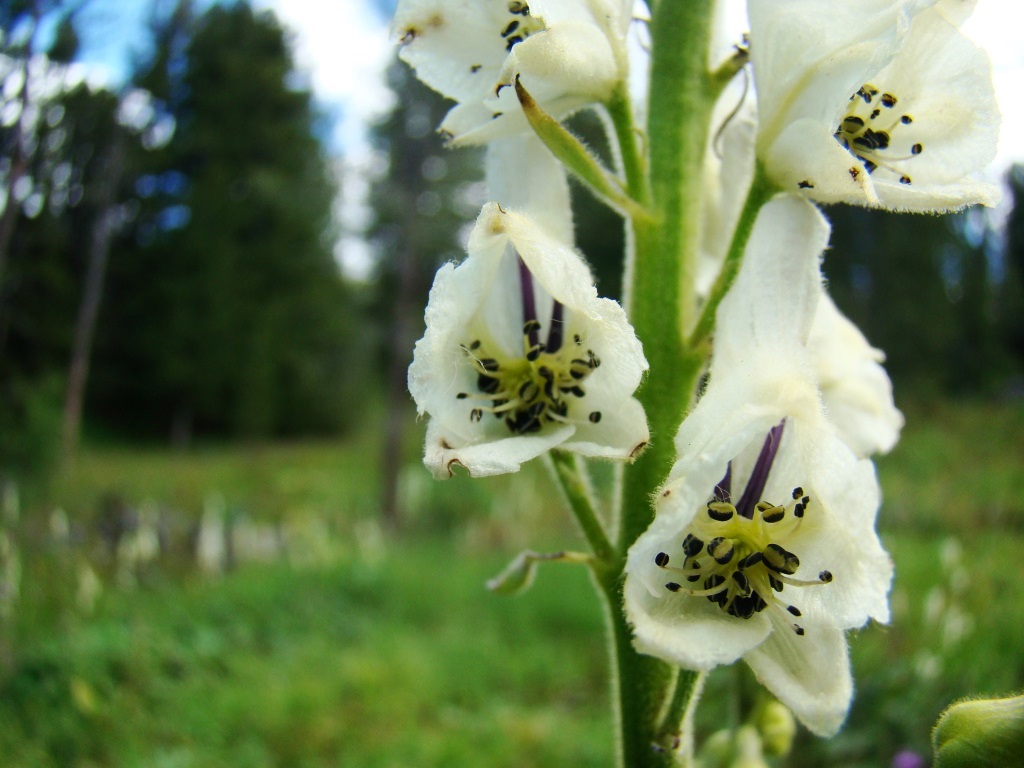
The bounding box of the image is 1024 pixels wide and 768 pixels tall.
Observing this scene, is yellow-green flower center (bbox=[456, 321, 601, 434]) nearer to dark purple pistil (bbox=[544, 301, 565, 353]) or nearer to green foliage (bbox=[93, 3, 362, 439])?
dark purple pistil (bbox=[544, 301, 565, 353])

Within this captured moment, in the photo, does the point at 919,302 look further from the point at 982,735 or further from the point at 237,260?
the point at 237,260

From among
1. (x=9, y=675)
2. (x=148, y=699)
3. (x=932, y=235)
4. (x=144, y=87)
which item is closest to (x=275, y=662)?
(x=148, y=699)

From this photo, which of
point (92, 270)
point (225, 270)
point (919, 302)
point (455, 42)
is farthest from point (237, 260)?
point (455, 42)

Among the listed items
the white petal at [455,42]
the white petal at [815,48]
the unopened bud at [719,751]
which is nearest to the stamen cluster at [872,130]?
the white petal at [815,48]

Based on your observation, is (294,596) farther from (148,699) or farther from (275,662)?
(148,699)

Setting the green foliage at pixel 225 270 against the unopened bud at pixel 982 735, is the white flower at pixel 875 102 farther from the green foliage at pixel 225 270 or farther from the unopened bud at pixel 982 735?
the green foliage at pixel 225 270

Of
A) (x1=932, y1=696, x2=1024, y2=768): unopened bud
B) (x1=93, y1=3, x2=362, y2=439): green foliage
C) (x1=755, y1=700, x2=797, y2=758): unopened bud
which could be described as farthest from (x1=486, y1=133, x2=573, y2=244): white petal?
(x1=93, y1=3, x2=362, y2=439): green foliage
